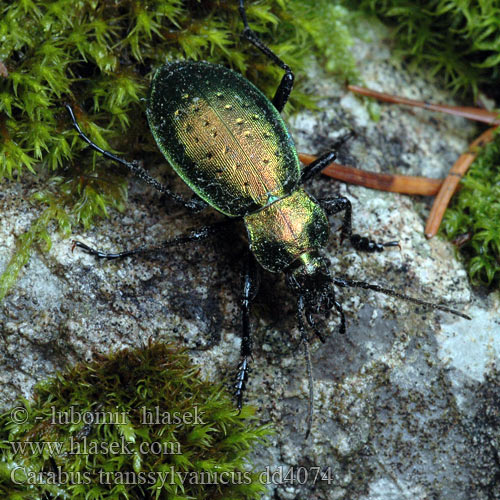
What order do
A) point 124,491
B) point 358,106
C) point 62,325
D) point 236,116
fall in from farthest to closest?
point 358,106
point 236,116
point 62,325
point 124,491

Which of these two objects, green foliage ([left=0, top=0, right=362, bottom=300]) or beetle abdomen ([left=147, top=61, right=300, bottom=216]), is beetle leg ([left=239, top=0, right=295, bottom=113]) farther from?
beetle abdomen ([left=147, top=61, right=300, bottom=216])

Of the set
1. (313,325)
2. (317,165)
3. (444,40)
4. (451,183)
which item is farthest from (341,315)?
(444,40)

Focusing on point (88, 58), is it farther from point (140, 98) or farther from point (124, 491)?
point (124, 491)

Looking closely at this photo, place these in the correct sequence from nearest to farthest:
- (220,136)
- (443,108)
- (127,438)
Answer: (127,438) < (220,136) < (443,108)

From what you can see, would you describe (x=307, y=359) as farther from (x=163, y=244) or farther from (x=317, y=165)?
(x=317, y=165)

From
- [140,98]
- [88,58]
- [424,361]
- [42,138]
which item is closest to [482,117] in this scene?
[424,361]

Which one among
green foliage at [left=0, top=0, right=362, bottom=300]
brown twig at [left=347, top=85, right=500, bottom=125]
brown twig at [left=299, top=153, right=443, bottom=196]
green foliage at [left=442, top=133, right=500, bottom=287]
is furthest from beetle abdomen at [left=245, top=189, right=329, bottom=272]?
brown twig at [left=347, top=85, right=500, bottom=125]
